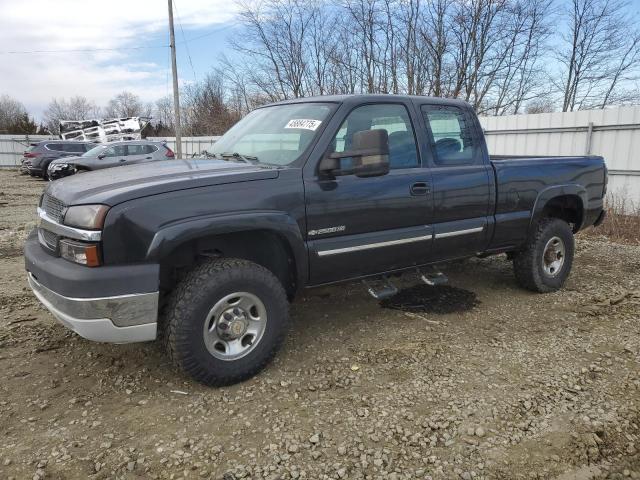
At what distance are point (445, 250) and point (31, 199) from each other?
13.3 m

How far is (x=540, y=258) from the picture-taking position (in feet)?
16.4

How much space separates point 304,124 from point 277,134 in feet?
0.82

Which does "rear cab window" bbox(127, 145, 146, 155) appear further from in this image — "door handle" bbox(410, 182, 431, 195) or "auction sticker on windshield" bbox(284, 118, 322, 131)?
"door handle" bbox(410, 182, 431, 195)

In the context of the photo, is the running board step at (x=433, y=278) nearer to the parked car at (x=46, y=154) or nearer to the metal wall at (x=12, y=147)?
the parked car at (x=46, y=154)

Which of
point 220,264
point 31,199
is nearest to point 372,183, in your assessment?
point 220,264

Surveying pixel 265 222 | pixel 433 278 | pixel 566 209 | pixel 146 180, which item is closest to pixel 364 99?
pixel 265 222

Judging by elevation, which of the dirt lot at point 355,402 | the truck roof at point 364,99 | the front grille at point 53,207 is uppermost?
the truck roof at point 364,99

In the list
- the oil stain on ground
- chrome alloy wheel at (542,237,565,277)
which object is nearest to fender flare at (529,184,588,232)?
chrome alloy wheel at (542,237,565,277)

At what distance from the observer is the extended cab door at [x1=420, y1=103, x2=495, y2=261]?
4086mm

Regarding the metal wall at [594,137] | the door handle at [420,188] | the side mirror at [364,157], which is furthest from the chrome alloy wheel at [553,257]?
the metal wall at [594,137]

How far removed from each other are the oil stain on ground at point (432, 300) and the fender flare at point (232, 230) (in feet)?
5.33

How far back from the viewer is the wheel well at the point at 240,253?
3164 mm

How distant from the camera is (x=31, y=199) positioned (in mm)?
13633

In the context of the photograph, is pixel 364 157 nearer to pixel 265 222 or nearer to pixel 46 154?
pixel 265 222
